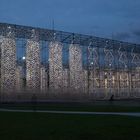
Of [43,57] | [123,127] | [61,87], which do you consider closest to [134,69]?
[43,57]

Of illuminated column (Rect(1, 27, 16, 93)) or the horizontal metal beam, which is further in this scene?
the horizontal metal beam

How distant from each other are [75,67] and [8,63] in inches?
470

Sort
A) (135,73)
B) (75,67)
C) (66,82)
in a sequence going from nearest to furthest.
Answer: (75,67) → (66,82) → (135,73)

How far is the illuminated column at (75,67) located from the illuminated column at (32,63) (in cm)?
634

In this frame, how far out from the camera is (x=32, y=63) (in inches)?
2026

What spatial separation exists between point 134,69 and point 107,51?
12.1 meters

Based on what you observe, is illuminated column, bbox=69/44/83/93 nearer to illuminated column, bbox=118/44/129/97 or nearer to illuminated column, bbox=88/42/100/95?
illuminated column, bbox=88/42/100/95

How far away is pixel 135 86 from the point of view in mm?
75688

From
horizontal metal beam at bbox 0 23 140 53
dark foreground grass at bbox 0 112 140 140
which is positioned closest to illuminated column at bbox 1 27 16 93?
horizontal metal beam at bbox 0 23 140 53

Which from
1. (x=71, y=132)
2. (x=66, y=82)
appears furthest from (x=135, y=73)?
(x=71, y=132)

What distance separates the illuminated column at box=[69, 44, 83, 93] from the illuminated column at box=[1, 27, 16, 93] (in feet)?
34.0

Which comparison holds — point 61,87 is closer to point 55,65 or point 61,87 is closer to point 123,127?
point 55,65

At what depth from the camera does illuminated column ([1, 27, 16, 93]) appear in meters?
47.8

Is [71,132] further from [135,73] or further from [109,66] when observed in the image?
[135,73]
